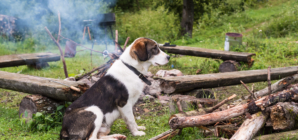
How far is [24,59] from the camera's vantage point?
23.3 feet

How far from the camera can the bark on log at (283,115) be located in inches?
115

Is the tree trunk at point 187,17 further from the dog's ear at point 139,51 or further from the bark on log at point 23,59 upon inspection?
the dog's ear at point 139,51

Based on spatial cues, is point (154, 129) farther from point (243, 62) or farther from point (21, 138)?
point (243, 62)

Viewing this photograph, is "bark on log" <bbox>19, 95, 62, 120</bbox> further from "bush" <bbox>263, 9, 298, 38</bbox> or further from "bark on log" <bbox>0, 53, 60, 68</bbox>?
"bush" <bbox>263, 9, 298, 38</bbox>

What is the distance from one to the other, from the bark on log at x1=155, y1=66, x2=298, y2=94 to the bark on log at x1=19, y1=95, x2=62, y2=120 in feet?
6.24

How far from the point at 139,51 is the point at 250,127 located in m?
1.69

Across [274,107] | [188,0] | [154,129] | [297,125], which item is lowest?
[154,129]

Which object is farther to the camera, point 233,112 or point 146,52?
point 146,52

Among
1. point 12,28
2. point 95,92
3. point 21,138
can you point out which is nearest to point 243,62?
point 95,92

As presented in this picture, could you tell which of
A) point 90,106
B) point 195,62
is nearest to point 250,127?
point 90,106

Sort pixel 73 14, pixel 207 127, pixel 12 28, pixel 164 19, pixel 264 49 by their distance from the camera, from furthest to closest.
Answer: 1. pixel 164 19
2. pixel 12 28
3. pixel 73 14
4. pixel 264 49
5. pixel 207 127

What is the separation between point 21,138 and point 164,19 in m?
14.4

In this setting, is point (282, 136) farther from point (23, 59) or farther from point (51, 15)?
point (51, 15)

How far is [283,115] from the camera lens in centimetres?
293
